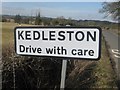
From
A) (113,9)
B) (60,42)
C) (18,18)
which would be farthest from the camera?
(113,9)

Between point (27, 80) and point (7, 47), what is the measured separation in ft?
2.24

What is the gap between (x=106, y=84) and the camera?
7312 millimetres

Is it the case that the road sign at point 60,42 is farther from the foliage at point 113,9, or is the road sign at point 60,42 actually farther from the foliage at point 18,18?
the foliage at point 113,9

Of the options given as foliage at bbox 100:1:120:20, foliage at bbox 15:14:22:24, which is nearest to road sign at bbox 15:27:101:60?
foliage at bbox 15:14:22:24

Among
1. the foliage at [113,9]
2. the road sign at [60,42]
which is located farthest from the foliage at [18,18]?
the foliage at [113,9]

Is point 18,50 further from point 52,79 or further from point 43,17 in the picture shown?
point 43,17

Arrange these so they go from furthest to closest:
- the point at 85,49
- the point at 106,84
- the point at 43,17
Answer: the point at 106,84
the point at 43,17
the point at 85,49

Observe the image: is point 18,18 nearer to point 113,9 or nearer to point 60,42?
point 60,42

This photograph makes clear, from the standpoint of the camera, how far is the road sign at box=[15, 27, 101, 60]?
9.46 ft

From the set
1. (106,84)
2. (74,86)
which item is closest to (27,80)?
(74,86)

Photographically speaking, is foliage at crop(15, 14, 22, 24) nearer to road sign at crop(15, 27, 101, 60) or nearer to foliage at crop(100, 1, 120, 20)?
road sign at crop(15, 27, 101, 60)

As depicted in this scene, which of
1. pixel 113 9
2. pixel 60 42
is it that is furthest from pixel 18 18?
pixel 113 9

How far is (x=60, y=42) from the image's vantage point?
298 cm

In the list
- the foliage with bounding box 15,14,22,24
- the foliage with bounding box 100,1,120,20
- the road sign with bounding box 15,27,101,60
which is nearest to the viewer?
the road sign with bounding box 15,27,101,60
